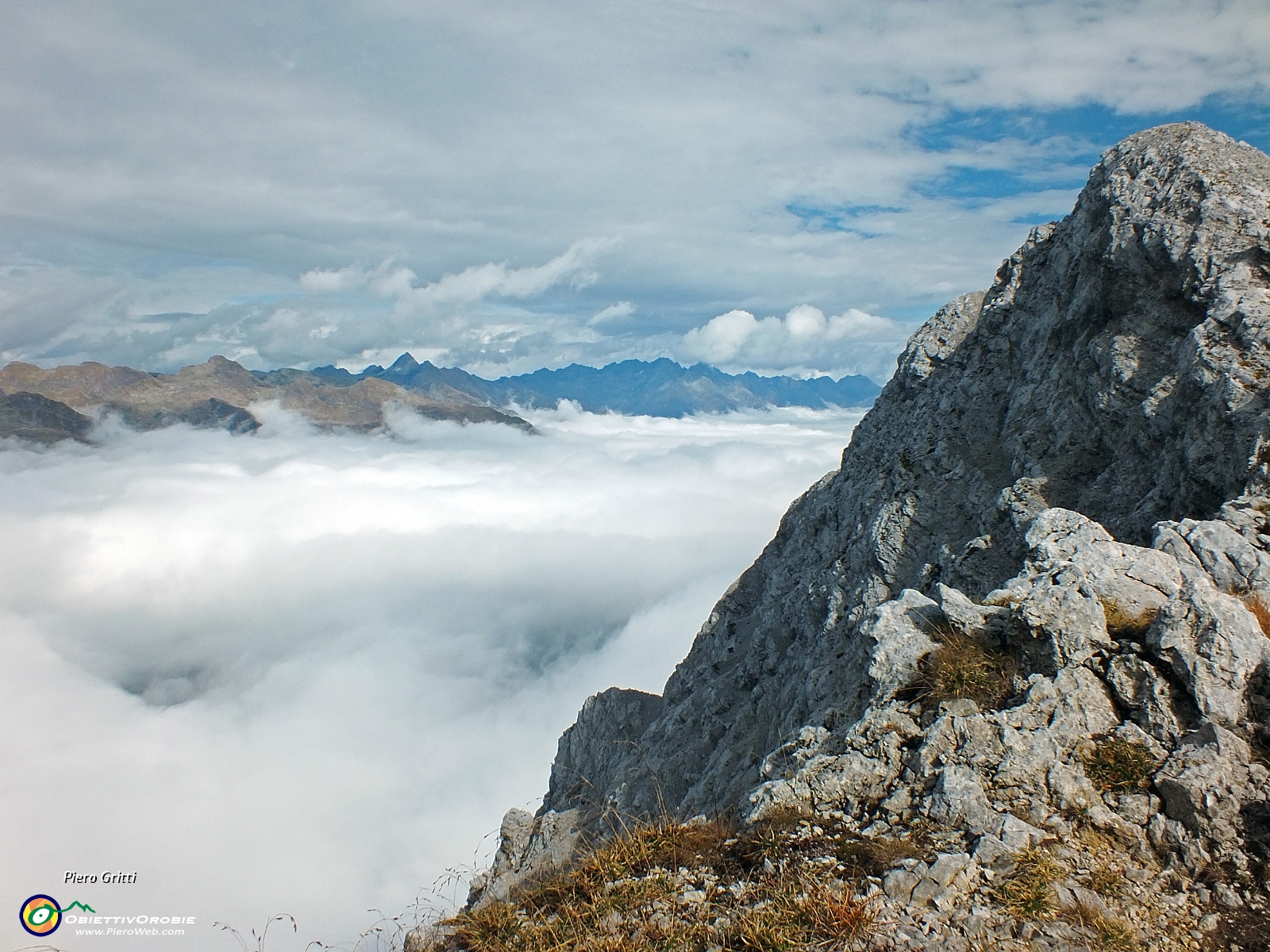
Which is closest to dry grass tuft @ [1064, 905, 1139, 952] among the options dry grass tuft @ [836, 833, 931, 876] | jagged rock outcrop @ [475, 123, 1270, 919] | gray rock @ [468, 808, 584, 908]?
jagged rock outcrop @ [475, 123, 1270, 919]

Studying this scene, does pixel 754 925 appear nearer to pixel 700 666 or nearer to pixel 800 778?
pixel 800 778

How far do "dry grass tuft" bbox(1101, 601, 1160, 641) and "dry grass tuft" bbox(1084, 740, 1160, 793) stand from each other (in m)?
1.98

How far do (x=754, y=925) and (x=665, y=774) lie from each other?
932 inches

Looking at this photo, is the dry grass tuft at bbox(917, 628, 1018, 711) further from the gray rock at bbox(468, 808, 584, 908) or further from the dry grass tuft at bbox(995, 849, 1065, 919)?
the gray rock at bbox(468, 808, 584, 908)

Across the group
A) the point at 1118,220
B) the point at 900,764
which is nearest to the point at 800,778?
the point at 900,764

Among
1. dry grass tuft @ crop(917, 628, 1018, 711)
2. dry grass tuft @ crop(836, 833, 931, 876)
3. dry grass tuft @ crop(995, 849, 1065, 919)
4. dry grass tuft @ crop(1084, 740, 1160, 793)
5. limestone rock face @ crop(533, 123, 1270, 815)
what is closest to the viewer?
dry grass tuft @ crop(995, 849, 1065, 919)

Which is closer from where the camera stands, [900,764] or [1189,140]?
[900,764]

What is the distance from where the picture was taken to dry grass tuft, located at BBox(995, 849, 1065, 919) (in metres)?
7.48

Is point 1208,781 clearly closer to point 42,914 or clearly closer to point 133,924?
point 133,924

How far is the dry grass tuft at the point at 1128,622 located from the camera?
10.8m

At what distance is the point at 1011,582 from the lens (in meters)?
12.3

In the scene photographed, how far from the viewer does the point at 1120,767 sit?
9195 mm

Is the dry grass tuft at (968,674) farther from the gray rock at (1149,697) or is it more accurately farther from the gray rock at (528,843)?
the gray rock at (528,843)

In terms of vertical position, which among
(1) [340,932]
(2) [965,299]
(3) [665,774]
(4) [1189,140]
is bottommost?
(1) [340,932]
